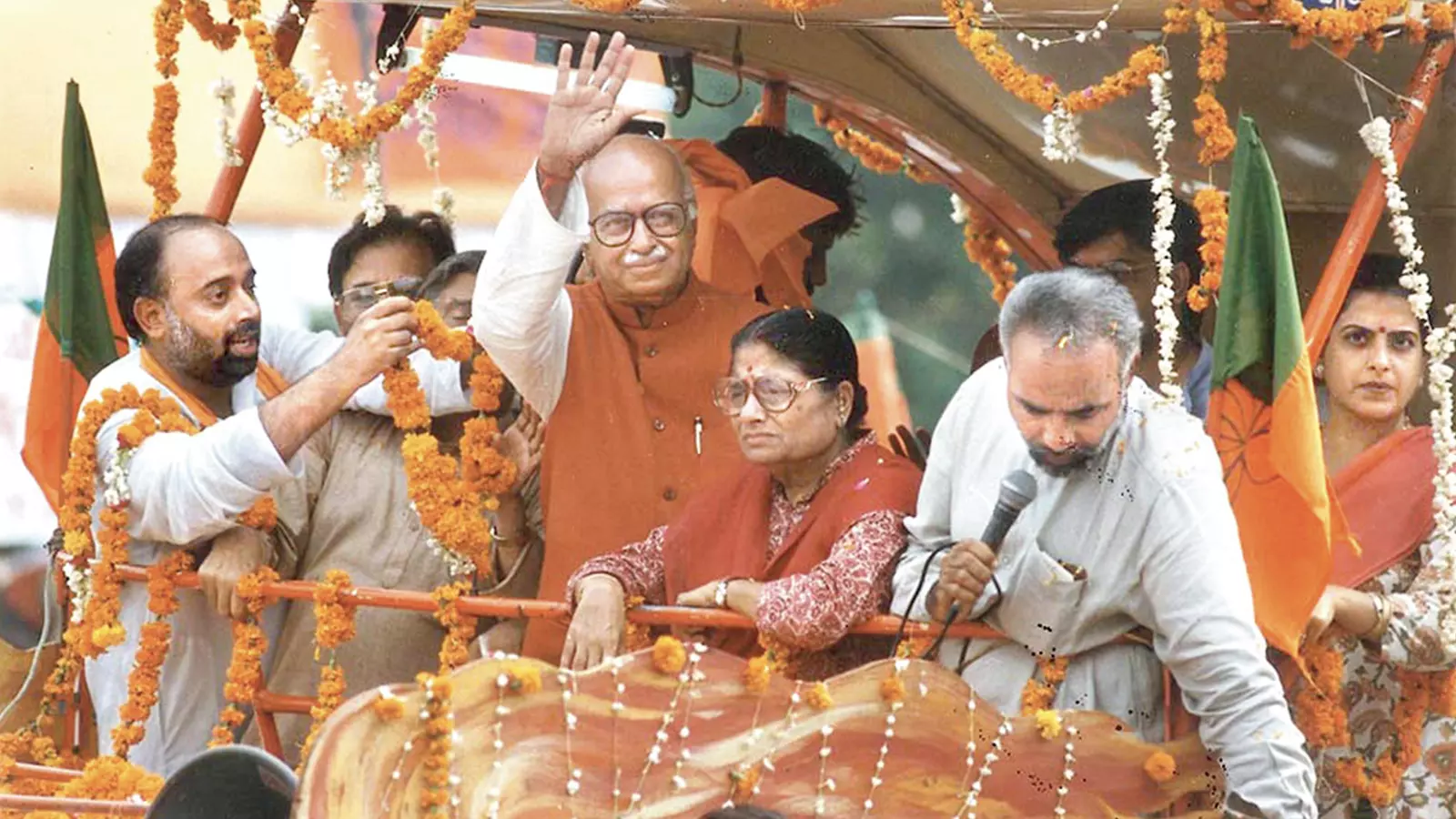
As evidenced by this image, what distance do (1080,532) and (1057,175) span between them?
8.99ft

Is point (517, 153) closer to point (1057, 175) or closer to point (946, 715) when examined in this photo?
point (1057, 175)

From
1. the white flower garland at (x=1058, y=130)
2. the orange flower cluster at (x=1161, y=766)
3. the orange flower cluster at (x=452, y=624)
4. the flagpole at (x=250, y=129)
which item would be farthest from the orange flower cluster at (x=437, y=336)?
the orange flower cluster at (x=1161, y=766)

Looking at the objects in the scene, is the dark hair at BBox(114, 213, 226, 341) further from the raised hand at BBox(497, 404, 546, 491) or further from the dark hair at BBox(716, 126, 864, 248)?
the dark hair at BBox(716, 126, 864, 248)

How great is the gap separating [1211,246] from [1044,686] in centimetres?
104

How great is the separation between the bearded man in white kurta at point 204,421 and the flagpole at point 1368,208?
82.0 inches

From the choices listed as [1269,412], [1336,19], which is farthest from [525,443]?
[1336,19]

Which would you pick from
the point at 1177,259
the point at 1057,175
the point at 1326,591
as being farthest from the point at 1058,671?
the point at 1057,175

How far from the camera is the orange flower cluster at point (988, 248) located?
8016mm

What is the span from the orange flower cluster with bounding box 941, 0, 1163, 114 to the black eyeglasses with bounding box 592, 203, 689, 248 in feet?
2.67

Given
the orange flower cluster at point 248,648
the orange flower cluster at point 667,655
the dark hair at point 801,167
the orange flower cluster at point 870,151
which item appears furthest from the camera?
the orange flower cluster at point 870,151

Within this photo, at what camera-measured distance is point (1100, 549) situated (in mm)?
5125

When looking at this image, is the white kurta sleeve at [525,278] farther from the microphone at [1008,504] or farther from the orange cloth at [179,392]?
the microphone at [1008,504]

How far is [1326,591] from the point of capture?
5387 millimetres

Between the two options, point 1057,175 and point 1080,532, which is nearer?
point 1080,532
